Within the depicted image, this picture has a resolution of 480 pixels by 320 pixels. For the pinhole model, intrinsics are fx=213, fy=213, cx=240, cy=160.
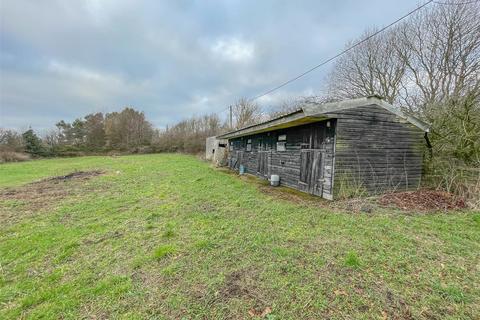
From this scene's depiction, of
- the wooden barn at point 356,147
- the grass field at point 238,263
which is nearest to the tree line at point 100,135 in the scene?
the grass field at point 238,263

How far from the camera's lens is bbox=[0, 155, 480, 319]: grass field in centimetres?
207

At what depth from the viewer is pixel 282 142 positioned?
884cm

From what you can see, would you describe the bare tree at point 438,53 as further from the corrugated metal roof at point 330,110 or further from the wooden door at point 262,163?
the wooden door at point 262,163

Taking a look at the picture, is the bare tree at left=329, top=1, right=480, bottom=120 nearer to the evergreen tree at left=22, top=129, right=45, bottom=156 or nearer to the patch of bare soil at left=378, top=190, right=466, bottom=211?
the patch of bare soil at left=378, top=190, right=466, bottom=211

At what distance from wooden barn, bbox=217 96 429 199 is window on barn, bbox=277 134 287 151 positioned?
91cm

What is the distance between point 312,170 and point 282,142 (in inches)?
90.0

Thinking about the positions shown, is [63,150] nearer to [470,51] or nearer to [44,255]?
[44,255]

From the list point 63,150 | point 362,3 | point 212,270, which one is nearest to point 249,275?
point 212,270

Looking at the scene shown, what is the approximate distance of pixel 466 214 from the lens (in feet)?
15.2

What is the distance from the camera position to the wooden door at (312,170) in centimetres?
655

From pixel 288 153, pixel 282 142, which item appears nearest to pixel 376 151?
pixel 288 153

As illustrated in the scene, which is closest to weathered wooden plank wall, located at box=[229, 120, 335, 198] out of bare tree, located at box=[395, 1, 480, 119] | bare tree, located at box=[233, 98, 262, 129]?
bare tree, located at box=[395, 1, 480, 119]

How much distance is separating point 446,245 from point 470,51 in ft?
38.3

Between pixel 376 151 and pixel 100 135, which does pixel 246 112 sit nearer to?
pixel 376 151
